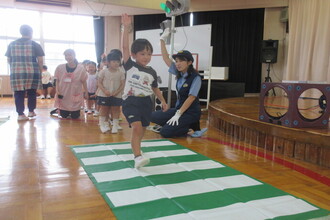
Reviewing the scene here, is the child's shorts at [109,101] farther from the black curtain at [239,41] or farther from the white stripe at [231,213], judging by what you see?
the black curtain at [239,41]

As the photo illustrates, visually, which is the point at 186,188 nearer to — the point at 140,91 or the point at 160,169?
the point at 160,169

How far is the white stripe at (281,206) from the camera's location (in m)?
1.43

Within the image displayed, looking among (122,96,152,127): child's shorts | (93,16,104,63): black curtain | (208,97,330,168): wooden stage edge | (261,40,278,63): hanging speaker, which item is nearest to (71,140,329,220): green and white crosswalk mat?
(122,96,152,127): child's shorts

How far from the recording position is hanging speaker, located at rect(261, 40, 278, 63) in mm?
7250

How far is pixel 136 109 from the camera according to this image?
6.88ft

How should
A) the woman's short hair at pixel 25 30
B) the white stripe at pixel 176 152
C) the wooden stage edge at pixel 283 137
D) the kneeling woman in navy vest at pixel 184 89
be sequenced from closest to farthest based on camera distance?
the wooden stage edge at pixel 283 137, the white stripe at pixel 176 152, the kneeling woman in navy vest at pixel 184 89, the woman's short hair at pixel 25 30

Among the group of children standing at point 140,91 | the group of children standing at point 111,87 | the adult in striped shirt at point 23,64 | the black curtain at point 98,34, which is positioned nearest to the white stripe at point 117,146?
the group of children standing at point 140,91

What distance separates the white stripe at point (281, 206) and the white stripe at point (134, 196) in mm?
511

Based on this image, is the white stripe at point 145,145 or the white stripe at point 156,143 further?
the white stripe at point 156,143

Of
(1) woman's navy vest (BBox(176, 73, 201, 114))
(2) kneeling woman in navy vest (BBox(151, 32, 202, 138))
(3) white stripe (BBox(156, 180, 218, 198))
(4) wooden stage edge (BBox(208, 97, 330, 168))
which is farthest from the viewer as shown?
(1) woman's navy vest (BBox(176, 73, 201, 114))

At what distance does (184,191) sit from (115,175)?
50 cm

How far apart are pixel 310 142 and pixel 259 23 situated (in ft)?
20.1

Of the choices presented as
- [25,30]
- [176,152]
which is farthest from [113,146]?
[25,30]

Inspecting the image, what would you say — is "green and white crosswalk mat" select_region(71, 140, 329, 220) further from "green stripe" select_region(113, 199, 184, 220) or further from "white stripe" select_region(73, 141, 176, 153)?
"white stripe" select_region(73, 141, 176, 153)
